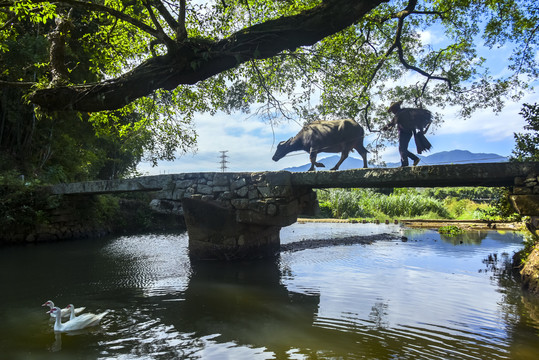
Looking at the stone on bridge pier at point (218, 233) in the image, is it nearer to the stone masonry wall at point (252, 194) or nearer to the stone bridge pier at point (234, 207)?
the stone bridge pier at point (234, 207)

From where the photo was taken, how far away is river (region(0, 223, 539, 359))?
12.3 feet

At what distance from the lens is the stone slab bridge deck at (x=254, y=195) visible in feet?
21.7

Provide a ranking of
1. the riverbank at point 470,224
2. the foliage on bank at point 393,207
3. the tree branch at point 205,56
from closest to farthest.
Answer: the tree branch at point 205,56 → the riverbank at point 470,224 → the foliage on bank at point 393,207

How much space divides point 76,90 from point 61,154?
1580 cm

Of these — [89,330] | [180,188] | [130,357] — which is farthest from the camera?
[180,188]

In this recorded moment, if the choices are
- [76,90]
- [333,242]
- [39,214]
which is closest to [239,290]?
[76,90]

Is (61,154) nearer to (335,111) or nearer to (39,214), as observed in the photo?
(39,214)

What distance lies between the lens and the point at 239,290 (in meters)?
6.26

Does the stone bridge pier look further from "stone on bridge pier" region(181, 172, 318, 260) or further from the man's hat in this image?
the man's hat

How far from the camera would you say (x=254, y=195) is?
812 cm

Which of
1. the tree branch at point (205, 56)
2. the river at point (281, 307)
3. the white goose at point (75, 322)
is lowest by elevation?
the river at point (281, 307)

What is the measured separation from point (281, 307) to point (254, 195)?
10.8 ft

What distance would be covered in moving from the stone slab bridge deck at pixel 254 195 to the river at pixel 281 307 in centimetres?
66

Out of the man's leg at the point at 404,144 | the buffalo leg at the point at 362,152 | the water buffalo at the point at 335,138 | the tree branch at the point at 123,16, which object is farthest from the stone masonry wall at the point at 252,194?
the tree branch at the point at 123,16
